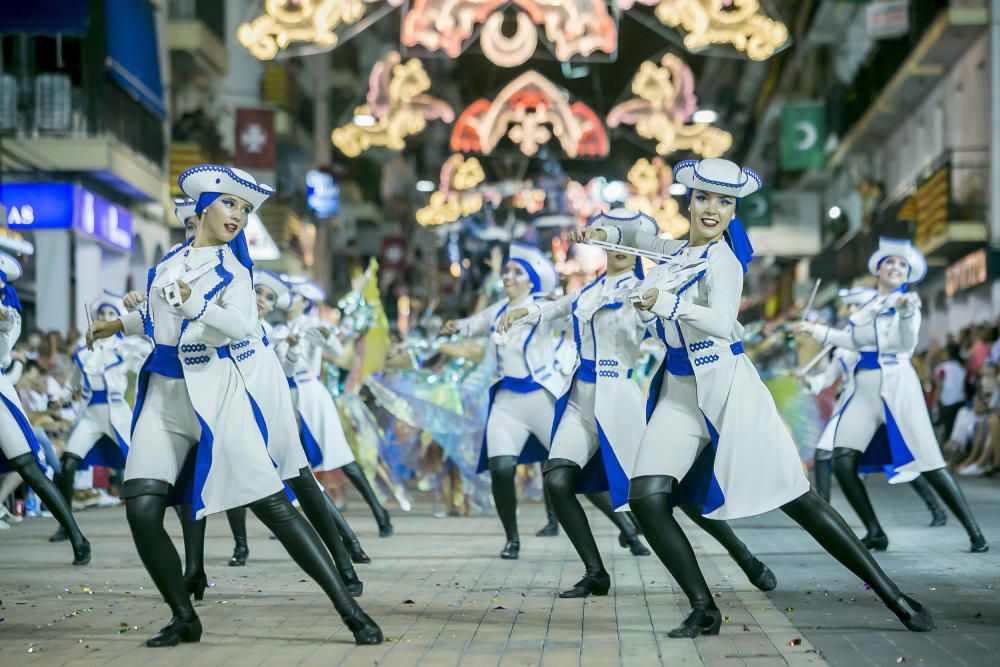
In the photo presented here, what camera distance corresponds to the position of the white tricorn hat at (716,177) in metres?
8.19

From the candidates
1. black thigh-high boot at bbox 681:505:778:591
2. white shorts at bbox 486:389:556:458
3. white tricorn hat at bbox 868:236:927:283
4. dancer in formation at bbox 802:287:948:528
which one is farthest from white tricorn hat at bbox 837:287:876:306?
black thigh-high boot at bbox 681:505:778:591

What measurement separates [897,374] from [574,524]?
3.49 m

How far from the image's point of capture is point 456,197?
34000mm

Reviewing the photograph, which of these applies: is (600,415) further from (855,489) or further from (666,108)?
(666,108)

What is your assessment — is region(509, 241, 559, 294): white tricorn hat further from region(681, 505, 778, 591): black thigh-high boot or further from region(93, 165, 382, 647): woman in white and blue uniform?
region(93, 165, 382, 647): woman in white and blue uniform

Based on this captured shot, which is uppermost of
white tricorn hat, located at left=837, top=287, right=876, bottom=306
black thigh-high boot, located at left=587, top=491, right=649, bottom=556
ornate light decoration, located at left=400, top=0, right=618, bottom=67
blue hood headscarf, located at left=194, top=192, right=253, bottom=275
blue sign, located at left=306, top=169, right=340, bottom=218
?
blue sign, located at left=306, top=169, right=340, bottom=218

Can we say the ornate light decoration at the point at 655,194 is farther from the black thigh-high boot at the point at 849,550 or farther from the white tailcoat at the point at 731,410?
the black thigh-high boot at the point at 849,550

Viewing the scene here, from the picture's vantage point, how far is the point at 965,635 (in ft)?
26.0

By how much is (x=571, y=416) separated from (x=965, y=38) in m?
25.9

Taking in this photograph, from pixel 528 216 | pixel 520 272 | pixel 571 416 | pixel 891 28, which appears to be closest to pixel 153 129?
pixel 528 216

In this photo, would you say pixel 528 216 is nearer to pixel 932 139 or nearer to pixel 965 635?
pixel 932 139

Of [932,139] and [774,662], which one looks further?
[932,139]

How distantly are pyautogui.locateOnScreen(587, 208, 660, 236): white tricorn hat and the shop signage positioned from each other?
22404 mm

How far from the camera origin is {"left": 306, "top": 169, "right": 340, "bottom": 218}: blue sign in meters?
55.4
